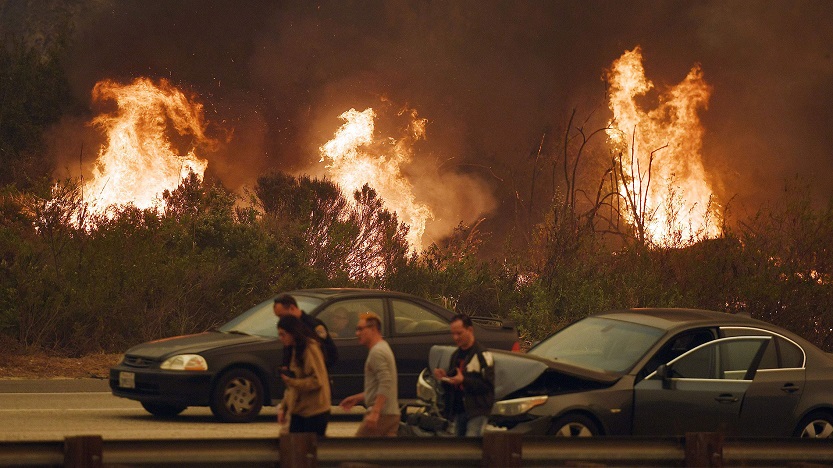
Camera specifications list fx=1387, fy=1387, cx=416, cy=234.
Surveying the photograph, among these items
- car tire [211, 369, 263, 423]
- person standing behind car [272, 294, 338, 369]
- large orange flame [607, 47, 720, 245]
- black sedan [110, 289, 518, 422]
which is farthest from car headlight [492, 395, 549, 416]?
large orange flame [607, 47, 720, 245]

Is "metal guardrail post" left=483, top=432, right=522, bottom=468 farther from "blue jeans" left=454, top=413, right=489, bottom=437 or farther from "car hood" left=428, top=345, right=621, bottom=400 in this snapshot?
"car hood" left=428, top=345, right=621, bottom=400

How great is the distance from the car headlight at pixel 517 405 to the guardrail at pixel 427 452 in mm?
2375

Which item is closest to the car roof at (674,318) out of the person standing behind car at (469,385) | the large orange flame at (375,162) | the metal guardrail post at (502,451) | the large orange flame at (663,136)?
the person standing behind car at (469,385)

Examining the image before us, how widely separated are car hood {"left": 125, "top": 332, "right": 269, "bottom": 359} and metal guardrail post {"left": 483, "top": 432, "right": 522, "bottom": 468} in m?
6.80

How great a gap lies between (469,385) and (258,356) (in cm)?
479

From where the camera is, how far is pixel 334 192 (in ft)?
146

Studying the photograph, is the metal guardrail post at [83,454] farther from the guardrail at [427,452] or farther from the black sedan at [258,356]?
the black sedan at [258,356]

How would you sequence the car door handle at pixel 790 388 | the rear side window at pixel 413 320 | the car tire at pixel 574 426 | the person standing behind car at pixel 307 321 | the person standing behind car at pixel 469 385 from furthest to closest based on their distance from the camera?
1. the rear side window at pixel 413 320
2. the car door handle at pixel 790 388
3. the car tire at pixel 574 426
4. the person standing behind car at pixel 307 321
5. the person standing behind car at pixel 469 385

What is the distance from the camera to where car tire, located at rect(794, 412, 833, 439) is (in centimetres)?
1281

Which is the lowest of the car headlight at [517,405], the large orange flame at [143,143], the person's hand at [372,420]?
the person's hand at [372,420]

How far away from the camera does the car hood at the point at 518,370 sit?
38.4 feet

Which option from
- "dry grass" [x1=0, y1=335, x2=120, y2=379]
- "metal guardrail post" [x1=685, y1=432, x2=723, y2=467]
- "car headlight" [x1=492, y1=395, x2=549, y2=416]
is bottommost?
"metal guardrail post" [x1=685, y1=432, x2=723, y2=467]

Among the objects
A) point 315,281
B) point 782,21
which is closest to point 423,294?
point 315,281

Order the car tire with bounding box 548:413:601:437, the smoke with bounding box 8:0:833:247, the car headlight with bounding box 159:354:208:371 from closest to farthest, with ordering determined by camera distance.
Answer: the car tire with bounding box 548:413:601:437
the car headlight with bounding box 159:354:208:371
the smoke with bounding box 8:0:833:247
